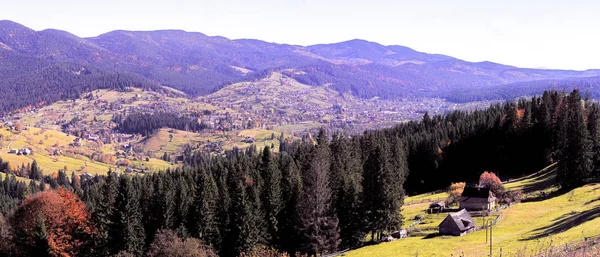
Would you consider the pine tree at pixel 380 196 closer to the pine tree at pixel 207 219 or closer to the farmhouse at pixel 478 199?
the farmhouse at pixel 478 199

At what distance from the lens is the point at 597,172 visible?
8688 cm

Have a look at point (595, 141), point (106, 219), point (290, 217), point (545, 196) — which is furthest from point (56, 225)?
point (595, 141)

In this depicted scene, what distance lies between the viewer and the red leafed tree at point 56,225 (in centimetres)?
7112

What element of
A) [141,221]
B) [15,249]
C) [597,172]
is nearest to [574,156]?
[597,172]

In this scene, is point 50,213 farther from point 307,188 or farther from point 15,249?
point 307,188

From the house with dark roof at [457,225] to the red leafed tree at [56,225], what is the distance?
173ft

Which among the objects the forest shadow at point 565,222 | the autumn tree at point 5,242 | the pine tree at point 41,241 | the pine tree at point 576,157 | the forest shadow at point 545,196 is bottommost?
the autumn tree at point 5,242

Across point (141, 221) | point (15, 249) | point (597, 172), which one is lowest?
point (15, 249)

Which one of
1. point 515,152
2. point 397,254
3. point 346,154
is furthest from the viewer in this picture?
point 515,152

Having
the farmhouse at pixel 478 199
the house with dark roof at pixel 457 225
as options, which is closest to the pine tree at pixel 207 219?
the house with dark roof at pixel 457 225

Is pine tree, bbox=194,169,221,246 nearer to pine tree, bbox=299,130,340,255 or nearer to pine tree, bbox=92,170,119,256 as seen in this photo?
pine tree, bbox=92,170,119,256

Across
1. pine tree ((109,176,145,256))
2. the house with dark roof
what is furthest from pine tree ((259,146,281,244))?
the house with dark roof

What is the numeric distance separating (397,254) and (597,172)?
51.0 m

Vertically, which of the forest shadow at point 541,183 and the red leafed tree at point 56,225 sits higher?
the forest shadow at point 541,183
